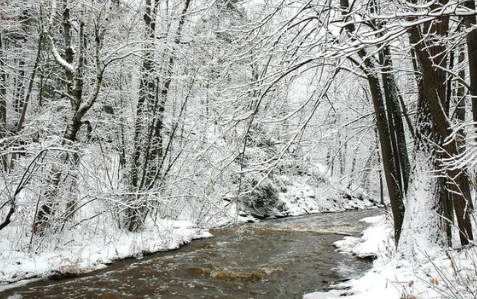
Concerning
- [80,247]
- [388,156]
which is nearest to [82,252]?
[80,247]

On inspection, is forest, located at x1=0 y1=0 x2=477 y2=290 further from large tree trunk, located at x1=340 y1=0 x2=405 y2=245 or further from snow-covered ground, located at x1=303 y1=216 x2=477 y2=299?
snow-covered ground, located at x1=303 y1=216 x2=477 y2=299

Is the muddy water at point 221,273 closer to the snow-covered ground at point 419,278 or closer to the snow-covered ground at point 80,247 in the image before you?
the snow-covered ground at point 80,247

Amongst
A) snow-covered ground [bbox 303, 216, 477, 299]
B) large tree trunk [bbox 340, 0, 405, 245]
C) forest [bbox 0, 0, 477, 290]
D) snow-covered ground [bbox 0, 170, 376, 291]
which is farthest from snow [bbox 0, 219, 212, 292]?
large tree trunk [bbox 340, 0, 405, 245]

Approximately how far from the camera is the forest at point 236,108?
13.9 ft

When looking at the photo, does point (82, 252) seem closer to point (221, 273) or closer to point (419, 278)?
point (221, 273)

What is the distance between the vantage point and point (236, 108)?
5168 mm

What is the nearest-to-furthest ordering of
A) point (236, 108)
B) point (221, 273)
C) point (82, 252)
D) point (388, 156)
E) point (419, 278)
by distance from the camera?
point (419, 278), point (236, 108), point (388, 156), point (221, 273), point (82, 252)

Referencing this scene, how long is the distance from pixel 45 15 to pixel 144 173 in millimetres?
5201

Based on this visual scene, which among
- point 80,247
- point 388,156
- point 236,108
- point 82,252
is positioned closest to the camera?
point 236,108

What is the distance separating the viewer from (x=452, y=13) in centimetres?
233

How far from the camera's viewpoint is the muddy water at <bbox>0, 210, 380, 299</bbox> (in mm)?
6293

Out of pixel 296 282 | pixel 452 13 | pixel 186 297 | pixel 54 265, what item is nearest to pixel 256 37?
pixel 452 13

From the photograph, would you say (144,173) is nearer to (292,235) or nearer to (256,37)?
(292,235)

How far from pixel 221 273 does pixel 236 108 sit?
161 inches
